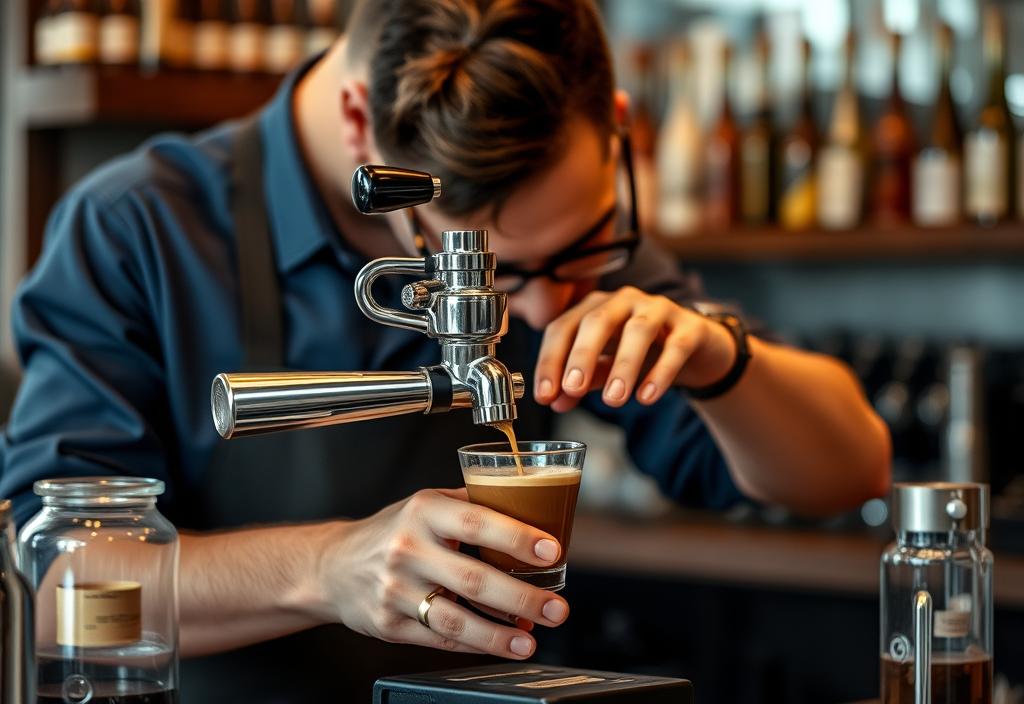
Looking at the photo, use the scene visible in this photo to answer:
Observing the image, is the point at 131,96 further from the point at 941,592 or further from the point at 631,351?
the point at 941,592

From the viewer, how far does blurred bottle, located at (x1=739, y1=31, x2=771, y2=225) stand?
296 centimetres

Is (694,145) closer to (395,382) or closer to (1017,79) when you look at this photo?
(1017,79)

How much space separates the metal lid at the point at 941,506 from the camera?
3.51ft

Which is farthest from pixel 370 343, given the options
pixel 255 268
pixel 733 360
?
pixel 733 360

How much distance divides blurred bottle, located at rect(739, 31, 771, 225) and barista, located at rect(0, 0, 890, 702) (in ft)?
3.74

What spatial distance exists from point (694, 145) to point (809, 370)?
5.14 ft

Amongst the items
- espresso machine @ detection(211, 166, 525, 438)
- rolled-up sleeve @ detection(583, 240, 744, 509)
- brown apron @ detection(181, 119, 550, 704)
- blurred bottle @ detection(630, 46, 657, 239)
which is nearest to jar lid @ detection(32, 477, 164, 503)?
espresso machine @ detection(211, 166, 525, 438)

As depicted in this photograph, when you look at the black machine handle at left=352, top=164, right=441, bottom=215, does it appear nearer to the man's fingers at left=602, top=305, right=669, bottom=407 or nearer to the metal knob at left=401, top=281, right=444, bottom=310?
the metal knob at left=401, top=281, right=444, bottom=310

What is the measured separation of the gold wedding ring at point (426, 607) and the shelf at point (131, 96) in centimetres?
193

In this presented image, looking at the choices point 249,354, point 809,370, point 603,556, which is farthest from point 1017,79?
point 249,354

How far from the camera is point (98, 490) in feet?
3.15

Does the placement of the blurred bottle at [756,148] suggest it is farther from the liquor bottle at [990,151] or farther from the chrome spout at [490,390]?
the chrome spout at [490,390]

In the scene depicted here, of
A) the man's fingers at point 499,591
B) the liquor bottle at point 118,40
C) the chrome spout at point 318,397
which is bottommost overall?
the man's fingers at point 499,591

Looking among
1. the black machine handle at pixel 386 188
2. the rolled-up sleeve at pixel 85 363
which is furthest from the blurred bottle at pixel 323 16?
the black machine handle at pixel 386 188
